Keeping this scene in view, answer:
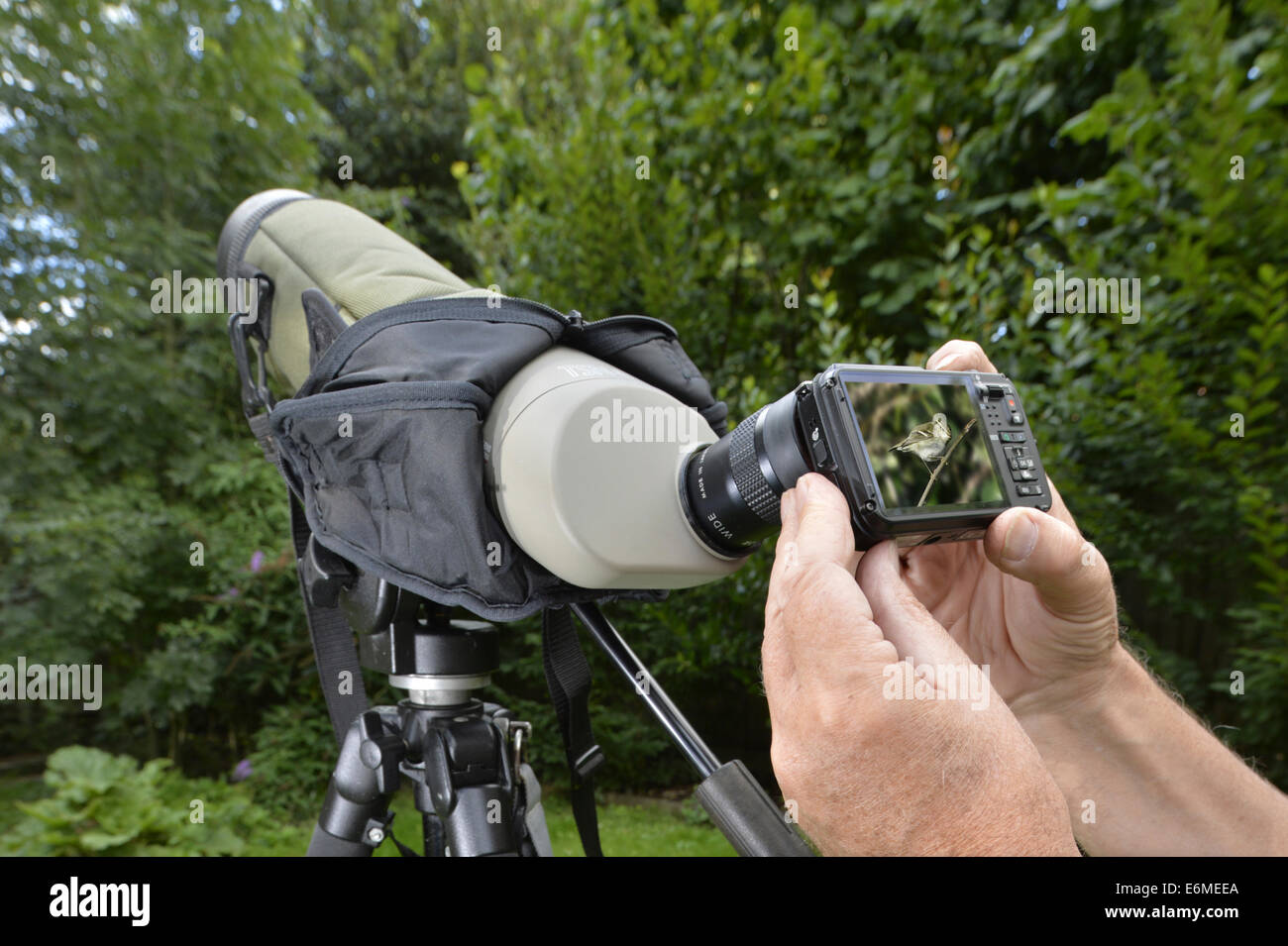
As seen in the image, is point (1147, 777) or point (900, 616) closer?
point (900, 616)

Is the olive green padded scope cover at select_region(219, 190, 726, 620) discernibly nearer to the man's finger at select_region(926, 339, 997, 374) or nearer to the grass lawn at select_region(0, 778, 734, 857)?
the man's finger at select_region(926, 339, 997, 374)

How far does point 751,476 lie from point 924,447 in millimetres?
180

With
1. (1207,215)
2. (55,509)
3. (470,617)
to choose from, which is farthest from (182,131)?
(1207,215)

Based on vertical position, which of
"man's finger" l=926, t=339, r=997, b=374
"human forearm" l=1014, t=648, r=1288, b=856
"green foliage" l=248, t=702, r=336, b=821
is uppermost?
"man's finger" l=926, t=339, r=997, b=374

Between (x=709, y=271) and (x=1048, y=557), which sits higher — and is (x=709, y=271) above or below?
above

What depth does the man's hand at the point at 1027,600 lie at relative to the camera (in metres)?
0.81

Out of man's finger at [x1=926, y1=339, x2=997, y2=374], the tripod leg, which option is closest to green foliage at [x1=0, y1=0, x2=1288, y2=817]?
man's finger at [x1=926, y1=339, x2=997, y2=374]

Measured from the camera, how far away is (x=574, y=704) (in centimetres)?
114

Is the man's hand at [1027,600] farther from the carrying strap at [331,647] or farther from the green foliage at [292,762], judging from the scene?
the green foliage at [292,762]

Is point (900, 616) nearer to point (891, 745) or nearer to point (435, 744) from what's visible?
point (891, 745)

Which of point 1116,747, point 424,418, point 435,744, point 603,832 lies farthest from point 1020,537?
point 603,832

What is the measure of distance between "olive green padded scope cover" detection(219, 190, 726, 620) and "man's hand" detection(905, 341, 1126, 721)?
1.22ft

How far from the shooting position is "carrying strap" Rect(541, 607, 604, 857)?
44.0 inches
